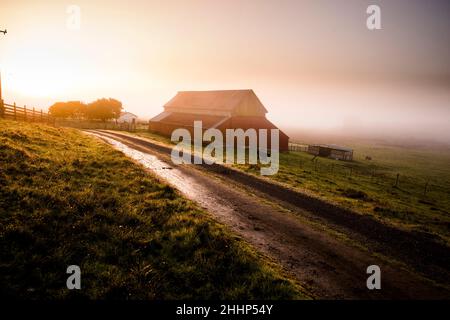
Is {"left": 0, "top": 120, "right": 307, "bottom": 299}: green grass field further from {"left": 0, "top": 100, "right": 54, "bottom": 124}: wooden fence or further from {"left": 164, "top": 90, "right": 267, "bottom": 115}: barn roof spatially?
{"left": 164, "top": 90, "right": 267, "bottom": 115}: barn roof

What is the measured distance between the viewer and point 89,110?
75.9m

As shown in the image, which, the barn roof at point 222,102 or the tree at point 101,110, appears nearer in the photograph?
the barn roof at point 222,102

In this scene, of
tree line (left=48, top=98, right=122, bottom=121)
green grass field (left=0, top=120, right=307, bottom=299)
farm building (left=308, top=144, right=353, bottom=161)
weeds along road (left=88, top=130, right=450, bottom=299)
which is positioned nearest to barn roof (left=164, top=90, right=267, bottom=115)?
farm building (left=308, top=144, right=353, bottom=161)

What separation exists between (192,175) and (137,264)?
12363 millimetres

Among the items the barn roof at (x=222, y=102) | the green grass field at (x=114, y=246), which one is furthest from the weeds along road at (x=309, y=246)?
the barn roof at (x=222, y=102)

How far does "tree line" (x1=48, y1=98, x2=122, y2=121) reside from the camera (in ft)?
249

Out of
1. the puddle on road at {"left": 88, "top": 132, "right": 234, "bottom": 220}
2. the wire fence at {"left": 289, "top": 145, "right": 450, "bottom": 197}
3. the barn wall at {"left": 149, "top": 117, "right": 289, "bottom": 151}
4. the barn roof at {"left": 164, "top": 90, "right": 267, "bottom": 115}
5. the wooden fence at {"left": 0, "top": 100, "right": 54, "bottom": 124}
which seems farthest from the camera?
the barn roof at {"left": 164, "top": 90, "right": 267, "bottom": 115}

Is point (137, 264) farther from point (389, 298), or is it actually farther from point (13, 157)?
point (13, 157)

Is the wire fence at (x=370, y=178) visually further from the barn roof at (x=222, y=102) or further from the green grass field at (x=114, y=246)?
the green grass field at (x=114, y=246)

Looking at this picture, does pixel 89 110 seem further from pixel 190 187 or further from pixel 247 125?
pixel 190 187

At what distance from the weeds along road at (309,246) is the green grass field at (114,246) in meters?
0.82

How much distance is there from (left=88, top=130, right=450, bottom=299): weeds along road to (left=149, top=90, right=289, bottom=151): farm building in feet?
105

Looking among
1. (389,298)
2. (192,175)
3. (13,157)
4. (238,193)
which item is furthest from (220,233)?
(13,157)

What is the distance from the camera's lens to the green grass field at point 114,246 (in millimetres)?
6527
